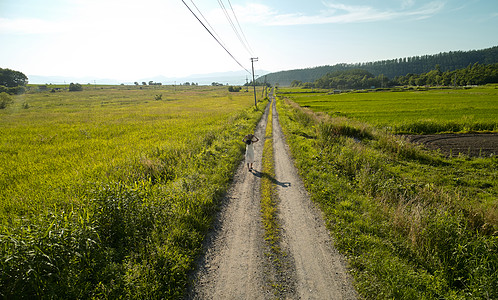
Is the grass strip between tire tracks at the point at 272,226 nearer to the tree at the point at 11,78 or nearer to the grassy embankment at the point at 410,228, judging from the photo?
the grassy embankment at the point at 410,228

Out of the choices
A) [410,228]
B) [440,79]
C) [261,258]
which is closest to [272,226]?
[261,258]

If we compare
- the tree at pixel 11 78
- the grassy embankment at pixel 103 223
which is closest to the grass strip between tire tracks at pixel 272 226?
the grassy embankment at pixel 103 223

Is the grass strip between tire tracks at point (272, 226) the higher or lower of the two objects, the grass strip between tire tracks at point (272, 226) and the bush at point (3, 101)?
the lower

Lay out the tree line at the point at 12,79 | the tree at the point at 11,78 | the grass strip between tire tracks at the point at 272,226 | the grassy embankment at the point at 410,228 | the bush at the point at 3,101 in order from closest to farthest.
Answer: the grassy embankment at the point at 410,228, the grass strip between tire tracks at the point at 272,226, the bush at the point at 3,101, the tree line at the point at 12,79, the tree at the point at 11,78

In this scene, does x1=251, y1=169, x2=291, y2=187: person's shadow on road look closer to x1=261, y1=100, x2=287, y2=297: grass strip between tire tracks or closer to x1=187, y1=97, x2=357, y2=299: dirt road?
x1=261, y1=100, x2=287, y2=297: grass strip between tire tracks

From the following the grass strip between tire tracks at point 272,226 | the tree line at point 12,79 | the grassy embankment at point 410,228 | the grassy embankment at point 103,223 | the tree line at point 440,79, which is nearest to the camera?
the grassy embankment at point 103,223

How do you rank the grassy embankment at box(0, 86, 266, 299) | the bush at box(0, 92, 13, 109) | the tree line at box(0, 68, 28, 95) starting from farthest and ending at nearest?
the tree line at box(0, 68, 28, 95), the bush at box(0, 92, 13, 109), the grassy embankment at box(0, 86, 266, 299)

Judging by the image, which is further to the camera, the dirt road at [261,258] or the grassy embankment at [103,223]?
the dirt road at [261,258]

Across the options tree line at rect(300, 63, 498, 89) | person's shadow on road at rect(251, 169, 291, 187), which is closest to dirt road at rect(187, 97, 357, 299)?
person's shadow on road at rect(251, 169, 291, 187)

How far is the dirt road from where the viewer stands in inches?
176

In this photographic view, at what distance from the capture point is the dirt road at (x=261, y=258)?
4.47m

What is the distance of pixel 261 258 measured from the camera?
5344mm

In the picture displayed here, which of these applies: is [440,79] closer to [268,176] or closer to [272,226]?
[268,176]

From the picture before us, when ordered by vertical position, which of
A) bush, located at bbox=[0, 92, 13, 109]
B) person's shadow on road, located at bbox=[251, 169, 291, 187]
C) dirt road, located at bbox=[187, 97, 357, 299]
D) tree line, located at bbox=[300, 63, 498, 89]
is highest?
tree line, located at bbox=[300, 63, 498, 89]
